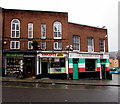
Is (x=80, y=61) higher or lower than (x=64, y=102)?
higher

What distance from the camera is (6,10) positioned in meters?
21.4

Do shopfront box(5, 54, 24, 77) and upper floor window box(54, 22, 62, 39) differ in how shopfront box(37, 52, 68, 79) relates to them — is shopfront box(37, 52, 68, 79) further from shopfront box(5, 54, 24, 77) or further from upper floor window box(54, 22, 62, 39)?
upper floor window box(54, 22, 62, 39)

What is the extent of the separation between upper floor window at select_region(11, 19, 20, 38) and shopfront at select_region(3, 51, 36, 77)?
9.17 feet

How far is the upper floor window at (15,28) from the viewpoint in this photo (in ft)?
70.1

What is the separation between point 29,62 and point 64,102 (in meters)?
14.3

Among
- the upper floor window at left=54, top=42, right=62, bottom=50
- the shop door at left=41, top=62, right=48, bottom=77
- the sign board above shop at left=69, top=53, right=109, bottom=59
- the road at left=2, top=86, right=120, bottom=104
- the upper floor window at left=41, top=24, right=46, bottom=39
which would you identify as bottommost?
the road at left=2, top=86, right=120, bottom=104

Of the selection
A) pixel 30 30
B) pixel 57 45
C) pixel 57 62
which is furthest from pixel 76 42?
pixel 30 30

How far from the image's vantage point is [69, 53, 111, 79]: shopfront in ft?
70.3

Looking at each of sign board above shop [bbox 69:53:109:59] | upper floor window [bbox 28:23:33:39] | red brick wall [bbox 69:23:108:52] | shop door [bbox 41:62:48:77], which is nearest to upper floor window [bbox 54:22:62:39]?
red brick wall [bbox 69:23:108:52]

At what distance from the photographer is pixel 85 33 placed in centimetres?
2406

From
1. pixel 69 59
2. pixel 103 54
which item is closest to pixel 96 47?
pixel 103 54

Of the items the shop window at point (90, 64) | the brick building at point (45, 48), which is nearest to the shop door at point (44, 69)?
the brick building at point (45, 48)

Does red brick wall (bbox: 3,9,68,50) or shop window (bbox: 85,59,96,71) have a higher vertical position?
red brick wall (bbox: 3,9,68,50)

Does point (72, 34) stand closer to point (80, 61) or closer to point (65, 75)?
point (80, 61)
